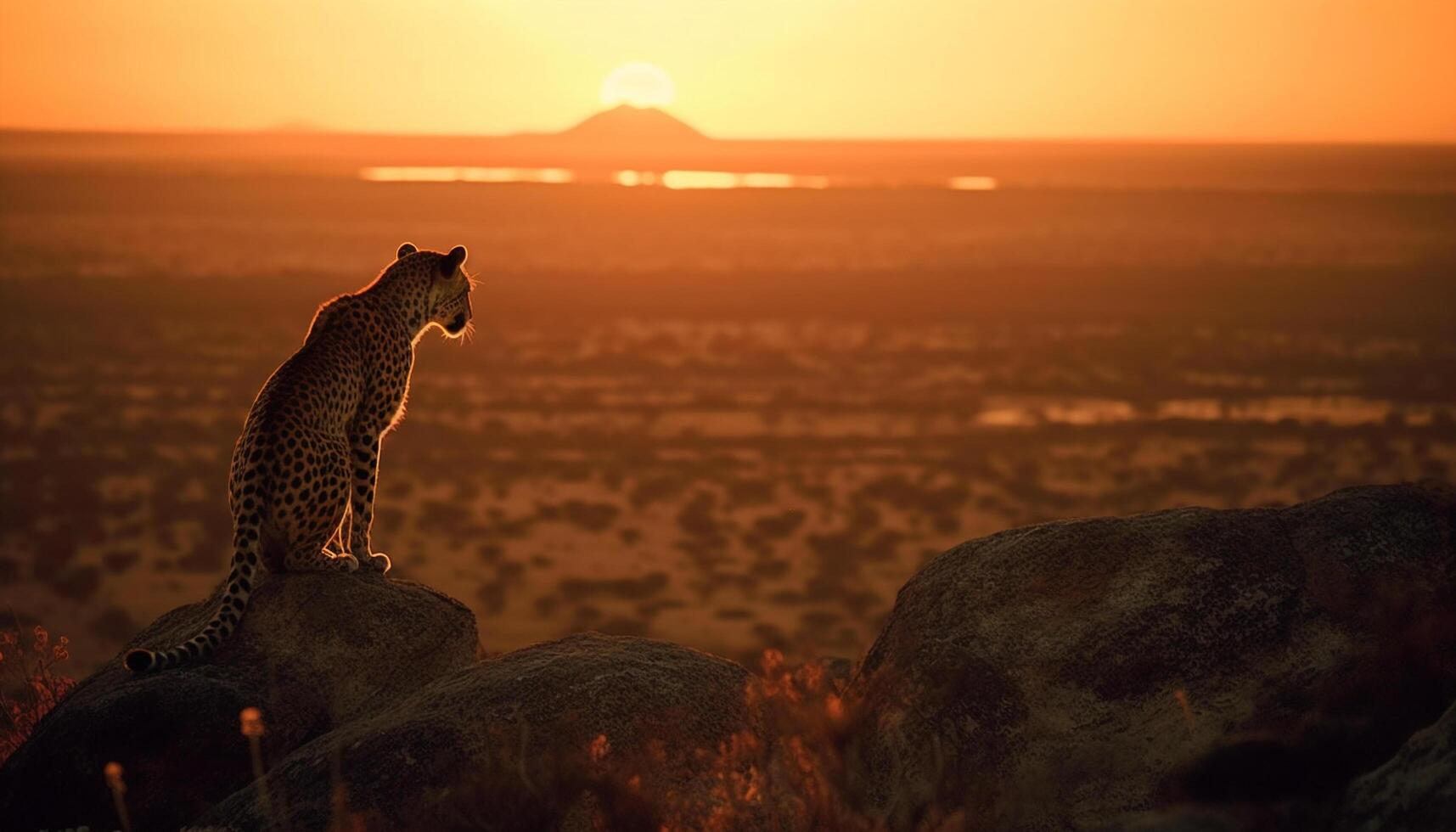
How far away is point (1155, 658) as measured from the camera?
242 inches

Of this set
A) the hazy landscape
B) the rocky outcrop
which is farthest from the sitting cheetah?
the hazy landscape

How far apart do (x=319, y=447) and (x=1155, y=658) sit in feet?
13.6

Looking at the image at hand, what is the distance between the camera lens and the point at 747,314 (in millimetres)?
38406

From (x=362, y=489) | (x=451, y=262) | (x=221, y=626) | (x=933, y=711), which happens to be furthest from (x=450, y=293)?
(x=933, y=711)

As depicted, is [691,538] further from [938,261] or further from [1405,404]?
[938,261]

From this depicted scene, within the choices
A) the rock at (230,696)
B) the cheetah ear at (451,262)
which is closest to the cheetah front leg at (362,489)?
the rock at (230,696)

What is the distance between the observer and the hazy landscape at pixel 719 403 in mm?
18297

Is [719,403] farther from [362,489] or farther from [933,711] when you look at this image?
[933,711]

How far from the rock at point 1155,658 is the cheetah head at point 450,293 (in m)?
3.94

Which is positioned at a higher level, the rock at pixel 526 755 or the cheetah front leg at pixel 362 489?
the cheetah front leg at pixel 362 489

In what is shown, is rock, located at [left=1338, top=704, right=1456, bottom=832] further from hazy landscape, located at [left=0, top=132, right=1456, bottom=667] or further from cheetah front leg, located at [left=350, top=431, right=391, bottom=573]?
hazy landscape, located at [left=0, top=132, right=1456, bottom=667]

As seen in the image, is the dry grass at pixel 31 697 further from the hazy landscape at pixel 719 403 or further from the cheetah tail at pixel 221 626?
the hazy landscape at pixel 719 403

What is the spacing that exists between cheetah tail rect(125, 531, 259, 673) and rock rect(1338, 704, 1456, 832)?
4966 mm

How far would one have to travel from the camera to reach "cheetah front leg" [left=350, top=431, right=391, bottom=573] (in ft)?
28.0
